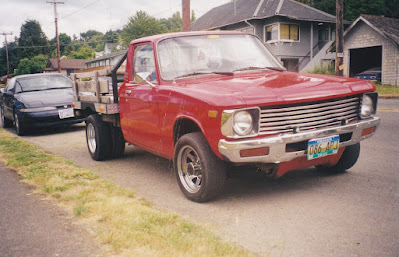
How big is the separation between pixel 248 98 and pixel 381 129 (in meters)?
5.63

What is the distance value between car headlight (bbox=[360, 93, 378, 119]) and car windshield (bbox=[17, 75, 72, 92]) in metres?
8.65

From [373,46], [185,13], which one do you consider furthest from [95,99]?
[373,46]

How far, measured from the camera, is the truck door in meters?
4.76

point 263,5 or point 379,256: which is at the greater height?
point 263,5

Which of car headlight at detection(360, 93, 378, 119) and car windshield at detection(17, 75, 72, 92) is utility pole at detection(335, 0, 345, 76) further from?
car headlight at detection(360, 93, 378, 119)

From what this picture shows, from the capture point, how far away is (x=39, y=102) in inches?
391

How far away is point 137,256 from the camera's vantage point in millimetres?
2816

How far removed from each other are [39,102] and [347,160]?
782 cm

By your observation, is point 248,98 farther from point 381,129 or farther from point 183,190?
point 381,129

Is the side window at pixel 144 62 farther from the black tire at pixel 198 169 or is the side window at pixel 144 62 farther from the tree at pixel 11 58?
the tree at pixel 11 58

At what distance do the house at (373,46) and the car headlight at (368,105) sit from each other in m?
20.5

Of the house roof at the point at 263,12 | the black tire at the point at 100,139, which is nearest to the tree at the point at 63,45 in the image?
the house roof at the point at 263,12

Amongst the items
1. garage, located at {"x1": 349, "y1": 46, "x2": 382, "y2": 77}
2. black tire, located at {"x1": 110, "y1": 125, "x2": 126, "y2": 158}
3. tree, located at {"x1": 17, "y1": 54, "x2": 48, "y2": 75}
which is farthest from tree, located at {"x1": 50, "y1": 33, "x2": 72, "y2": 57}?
black tire, located at {"x1": 110, "y1": 125, "x2": 126, "y2": 158}

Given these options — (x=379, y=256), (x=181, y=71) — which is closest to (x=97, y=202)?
(x=181, y=71)
